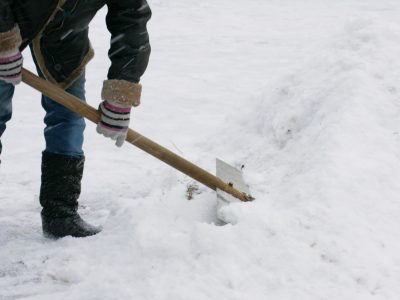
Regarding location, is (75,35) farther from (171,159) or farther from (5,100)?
(171,159)

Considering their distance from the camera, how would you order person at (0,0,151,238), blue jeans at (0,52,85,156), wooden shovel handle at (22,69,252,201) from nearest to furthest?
person at (0,0,151,238), wooden shovel handle at (22,69,252,201), blue jeans at (0,52,85,156)

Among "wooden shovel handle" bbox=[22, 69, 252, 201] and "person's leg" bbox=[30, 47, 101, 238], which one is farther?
"person's leg" bbox=[30, 47, 101, 238]

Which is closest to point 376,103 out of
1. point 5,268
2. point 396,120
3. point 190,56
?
point 396,120

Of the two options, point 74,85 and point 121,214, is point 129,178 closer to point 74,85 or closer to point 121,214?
point 121,214

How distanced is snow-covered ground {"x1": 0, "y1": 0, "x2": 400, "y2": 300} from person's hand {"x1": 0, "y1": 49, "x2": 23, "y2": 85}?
37.7 inches

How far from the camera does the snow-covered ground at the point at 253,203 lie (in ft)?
7.61

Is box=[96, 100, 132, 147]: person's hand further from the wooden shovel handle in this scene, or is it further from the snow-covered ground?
the snow-covered ground

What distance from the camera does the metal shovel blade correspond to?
2.91m

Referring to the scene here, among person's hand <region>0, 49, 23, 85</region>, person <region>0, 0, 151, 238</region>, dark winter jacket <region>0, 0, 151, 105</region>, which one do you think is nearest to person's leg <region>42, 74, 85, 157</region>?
person <region>0, 0, 151, 238</region>

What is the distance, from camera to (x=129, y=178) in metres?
3.89

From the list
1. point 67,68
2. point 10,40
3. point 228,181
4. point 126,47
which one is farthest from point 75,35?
point 228,181

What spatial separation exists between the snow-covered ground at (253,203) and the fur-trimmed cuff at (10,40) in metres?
1.09

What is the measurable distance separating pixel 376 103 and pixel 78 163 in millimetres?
2003

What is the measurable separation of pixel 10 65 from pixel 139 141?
2.55 feet
